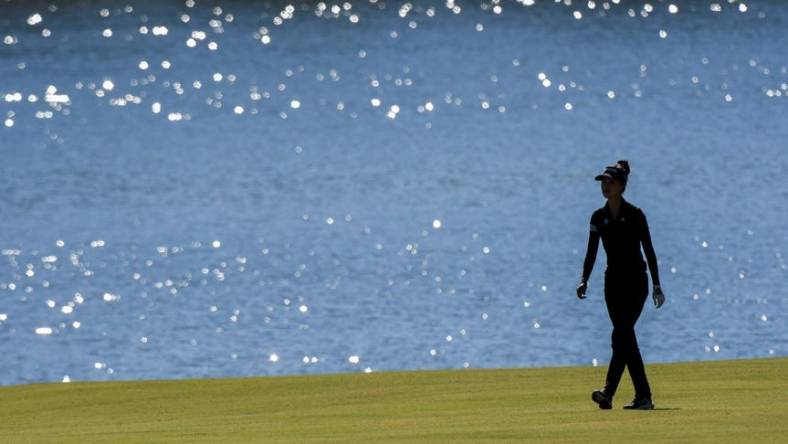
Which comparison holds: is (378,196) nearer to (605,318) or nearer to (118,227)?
(118,227)

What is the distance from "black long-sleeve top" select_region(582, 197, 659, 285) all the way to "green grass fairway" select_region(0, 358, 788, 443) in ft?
3.57

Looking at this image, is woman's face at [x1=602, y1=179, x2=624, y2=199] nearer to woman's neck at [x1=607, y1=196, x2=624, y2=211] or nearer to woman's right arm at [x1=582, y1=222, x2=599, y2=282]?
woman's neck at [x1=607, y1=196, x2=624, y2=211]

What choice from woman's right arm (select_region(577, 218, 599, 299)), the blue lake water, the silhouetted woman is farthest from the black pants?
the blue lake water

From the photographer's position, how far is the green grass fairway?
14.1 metres

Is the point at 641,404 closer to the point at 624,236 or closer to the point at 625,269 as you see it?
the point at 625,269

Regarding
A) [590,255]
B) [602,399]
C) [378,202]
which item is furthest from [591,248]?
[378,202]

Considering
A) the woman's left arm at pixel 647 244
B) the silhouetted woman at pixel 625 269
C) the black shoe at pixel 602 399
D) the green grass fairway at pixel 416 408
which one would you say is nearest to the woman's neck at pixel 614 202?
the silhouetted woman at pixel 625 269

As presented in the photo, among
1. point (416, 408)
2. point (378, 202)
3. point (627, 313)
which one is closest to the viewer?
point (627, 313)

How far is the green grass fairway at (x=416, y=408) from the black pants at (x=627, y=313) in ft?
0.83

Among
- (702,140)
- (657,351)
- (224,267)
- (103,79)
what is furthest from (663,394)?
(103,79)

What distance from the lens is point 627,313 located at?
52.2 ft

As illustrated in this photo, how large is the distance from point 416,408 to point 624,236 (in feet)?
7.04

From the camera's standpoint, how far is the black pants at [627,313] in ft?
51.9

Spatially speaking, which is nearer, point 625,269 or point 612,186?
point 612,186
